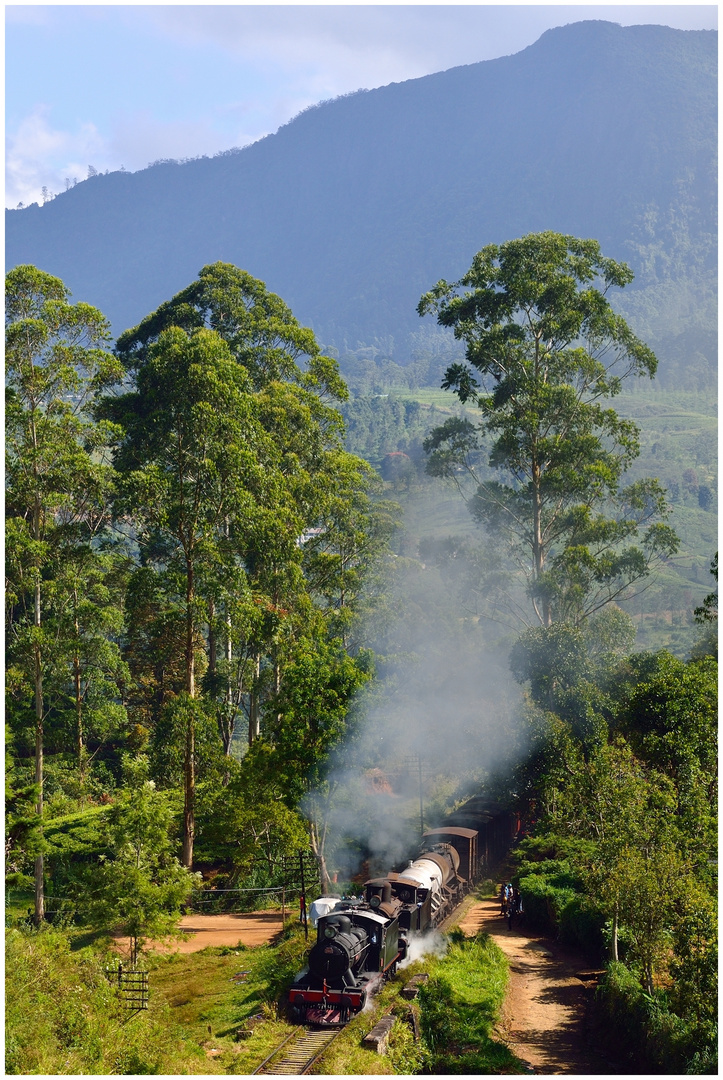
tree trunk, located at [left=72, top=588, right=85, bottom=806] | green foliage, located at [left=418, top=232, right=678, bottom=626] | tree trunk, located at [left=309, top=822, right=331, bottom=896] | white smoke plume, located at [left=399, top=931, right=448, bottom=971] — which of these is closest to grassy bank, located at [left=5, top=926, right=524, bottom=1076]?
white smoke plume, located at [left=399, top=931, right=448, bottom=971]

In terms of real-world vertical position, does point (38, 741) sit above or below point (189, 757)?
above

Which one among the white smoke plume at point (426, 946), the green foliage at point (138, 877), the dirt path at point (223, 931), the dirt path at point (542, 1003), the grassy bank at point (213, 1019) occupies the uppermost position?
the green foliage at point (138, 877)

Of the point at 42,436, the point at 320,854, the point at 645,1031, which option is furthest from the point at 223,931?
the point at 42,436

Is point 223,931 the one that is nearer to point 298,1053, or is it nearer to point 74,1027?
point 298,1053

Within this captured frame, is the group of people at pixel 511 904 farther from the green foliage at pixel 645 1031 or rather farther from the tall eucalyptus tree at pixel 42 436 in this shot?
the tall eucalyptus tree at pixel 42 436

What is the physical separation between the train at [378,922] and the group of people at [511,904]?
160cm

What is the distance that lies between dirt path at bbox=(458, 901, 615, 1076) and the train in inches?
82.7

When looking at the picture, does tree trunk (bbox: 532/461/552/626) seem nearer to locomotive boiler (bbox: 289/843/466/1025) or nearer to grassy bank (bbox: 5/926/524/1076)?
locomotive boiler (bbox: 289/843/466/1025)

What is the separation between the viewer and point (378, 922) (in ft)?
76.3

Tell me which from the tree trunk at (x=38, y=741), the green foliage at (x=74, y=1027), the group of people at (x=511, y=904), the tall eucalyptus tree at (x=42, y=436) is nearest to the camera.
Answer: the green foliage at (x=74, y=1027)

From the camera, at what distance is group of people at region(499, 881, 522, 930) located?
29938 mm

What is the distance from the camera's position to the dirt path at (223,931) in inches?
1152

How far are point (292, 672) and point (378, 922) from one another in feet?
34.0

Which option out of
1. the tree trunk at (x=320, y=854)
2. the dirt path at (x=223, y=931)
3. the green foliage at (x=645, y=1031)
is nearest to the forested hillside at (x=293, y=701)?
the green foliage at (x=645, y=1031)
